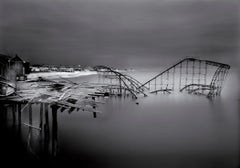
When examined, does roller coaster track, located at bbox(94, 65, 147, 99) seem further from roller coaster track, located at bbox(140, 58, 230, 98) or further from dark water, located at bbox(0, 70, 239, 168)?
dark water, located at bbox(0, 70, 239, 168)

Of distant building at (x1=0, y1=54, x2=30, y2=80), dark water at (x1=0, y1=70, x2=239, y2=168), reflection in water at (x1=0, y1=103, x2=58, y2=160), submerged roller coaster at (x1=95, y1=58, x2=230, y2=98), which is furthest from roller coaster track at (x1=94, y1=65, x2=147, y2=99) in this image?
reflection in water at (x1=0, y1=103, x2=58, y2=160)

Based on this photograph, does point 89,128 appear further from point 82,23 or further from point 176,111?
point 176,111

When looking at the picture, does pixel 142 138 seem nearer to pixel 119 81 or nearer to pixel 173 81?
pixel 119 81

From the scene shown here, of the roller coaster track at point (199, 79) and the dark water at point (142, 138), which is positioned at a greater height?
the roller coaster track at point (199, 79)

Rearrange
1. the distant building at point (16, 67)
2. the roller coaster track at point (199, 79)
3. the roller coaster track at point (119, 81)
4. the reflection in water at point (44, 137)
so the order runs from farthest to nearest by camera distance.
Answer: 1. the roller coaster track at point (199, 79)
2. the roller coaster track at point (119, 81)
3. the distant building at point (16, 67)
4. the reflection in water at point (44, 137)

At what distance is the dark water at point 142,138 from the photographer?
123 inches

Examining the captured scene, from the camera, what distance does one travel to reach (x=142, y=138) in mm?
4254

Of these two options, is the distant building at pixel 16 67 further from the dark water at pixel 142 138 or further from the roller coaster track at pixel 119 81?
the roller coaster track at pixel 119 81

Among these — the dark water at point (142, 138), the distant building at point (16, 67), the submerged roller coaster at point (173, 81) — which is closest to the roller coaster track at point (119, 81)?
the submerged roller coaster at point (173, 81)

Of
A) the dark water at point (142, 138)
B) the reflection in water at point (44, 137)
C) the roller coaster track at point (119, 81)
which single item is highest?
the roller coaster track at point (119, 81)

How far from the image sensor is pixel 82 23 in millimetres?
4375

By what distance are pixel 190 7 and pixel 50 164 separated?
2855 millimetres

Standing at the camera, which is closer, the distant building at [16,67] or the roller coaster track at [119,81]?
the distant building at [16,67]

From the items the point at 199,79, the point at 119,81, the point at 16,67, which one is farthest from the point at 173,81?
the point at 16,67
